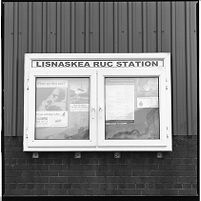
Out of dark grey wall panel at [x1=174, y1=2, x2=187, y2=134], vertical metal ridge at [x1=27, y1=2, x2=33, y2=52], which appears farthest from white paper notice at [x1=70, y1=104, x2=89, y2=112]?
dark grey wall panel at [x1=174, y1=2, x2=187, y2=134]

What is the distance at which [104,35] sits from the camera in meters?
6.28

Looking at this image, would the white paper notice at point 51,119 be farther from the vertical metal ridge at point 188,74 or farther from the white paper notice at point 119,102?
the vertical metal ridge at point 188,74

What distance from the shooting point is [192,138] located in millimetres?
6234

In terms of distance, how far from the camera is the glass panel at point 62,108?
614 cm

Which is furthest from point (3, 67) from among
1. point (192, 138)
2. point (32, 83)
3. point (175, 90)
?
point (192, 138)

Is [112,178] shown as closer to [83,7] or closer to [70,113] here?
[70,113]

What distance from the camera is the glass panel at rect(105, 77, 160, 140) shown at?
20.1 ft

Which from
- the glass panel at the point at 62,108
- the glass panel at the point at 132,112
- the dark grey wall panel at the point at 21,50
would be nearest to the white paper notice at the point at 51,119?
the glass panel at the point at 62,108

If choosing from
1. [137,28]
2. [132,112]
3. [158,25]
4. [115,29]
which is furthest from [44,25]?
[132,112]

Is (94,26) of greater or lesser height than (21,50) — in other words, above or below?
above

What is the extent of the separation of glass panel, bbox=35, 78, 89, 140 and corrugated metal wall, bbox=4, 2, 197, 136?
36 centimetres

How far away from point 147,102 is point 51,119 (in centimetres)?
154

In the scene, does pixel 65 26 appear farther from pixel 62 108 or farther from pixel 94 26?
pixel 62 108

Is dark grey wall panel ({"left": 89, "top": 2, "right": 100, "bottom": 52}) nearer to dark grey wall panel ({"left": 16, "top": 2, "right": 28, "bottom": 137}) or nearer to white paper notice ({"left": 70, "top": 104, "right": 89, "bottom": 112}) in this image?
white paper notice ({"left": 70, "top": 104, "right": 89, "bottom": 112})
